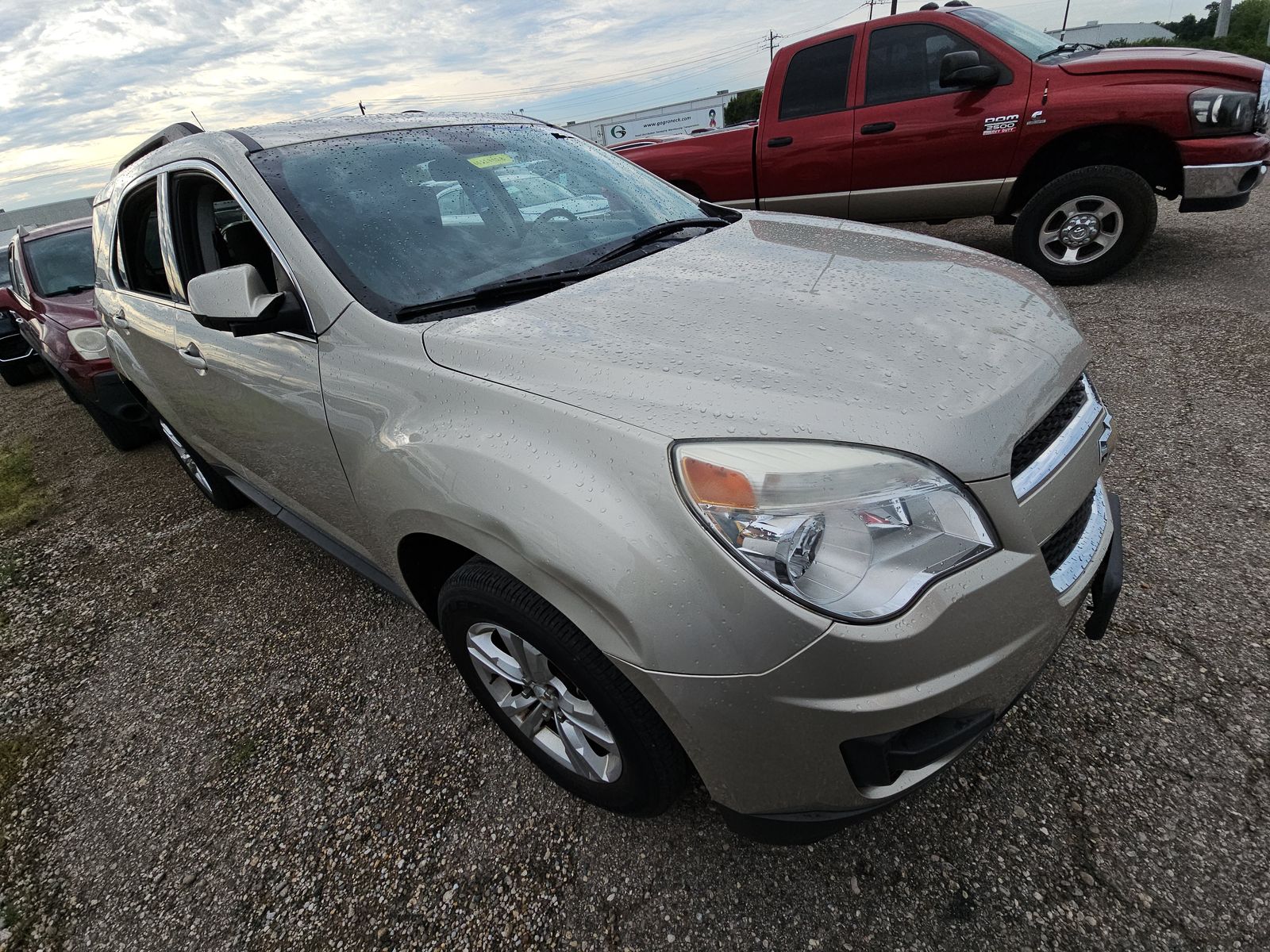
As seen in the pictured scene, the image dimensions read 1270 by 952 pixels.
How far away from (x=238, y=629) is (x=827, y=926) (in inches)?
99.4

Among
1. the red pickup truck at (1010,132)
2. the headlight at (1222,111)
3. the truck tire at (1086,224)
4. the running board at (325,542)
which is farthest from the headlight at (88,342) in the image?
the headlight at (1222,111)

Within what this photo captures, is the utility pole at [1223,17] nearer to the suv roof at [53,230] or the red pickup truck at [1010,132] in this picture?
the red pickup truck at [1010,132]

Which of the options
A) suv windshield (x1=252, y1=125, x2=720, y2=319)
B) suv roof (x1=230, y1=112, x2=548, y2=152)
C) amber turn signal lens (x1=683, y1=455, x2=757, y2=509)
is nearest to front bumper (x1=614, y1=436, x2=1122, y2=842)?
amber turn signal lens (x1=683, y1=455, x2=757, y2=509)

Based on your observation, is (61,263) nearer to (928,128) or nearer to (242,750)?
(242,750)

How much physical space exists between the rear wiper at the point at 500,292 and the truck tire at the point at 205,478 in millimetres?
2391

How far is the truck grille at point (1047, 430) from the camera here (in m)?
1.33

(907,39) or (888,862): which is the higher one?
(907,39)

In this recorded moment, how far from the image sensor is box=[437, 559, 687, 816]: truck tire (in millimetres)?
1408

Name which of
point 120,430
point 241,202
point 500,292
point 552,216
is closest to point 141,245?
point 241,202

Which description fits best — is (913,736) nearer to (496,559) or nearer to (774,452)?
(774,452)

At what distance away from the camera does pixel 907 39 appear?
16.6 ft

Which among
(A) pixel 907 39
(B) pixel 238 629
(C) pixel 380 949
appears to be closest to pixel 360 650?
(B) pixel 238 629

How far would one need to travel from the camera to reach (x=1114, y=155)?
15.4 feet

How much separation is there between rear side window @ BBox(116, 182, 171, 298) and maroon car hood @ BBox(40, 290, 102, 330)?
187cm
